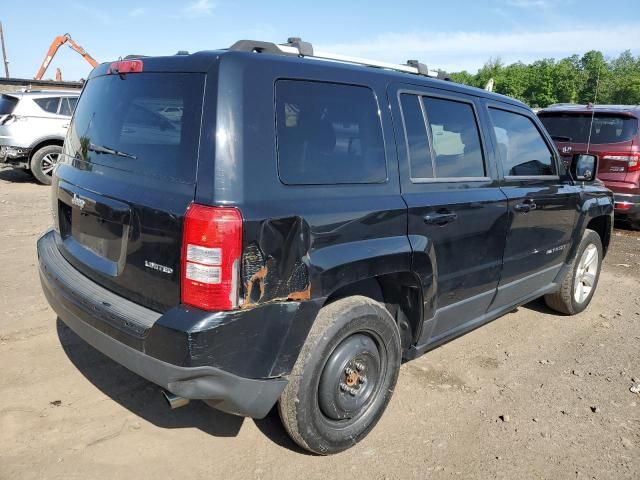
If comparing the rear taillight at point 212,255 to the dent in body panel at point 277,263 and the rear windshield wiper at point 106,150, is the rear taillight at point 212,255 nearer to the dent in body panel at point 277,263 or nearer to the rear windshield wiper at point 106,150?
the dent in body panel at point 277,263

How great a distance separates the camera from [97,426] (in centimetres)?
283

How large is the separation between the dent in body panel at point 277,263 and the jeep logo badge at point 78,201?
108cm

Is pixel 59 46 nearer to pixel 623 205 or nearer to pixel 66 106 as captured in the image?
pixel 66 106

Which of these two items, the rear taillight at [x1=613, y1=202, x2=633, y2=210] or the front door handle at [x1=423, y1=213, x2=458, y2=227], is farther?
the rear taillight at [x1=613, y1=202, x2=633, y2=210]

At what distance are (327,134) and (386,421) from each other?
1.71 m

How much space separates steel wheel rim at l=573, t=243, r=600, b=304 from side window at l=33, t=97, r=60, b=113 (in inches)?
404

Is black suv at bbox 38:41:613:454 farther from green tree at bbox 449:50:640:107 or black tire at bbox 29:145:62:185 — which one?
green tree at bbox 449:50:640:107

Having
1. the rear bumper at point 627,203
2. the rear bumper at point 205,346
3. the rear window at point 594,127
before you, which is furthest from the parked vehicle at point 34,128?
the rear bumper at point 627,203

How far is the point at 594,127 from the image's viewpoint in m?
7.81

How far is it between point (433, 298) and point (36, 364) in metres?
2.57

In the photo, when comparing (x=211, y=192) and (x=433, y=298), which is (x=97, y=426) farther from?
(x=433, y=298)

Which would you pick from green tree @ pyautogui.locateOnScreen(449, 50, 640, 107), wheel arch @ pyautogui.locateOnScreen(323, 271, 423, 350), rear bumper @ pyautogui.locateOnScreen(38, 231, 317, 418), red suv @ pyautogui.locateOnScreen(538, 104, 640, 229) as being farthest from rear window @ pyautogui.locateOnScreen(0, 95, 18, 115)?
green tree @ pyautogui.locateOnScreen(449, 50, 640, 107)

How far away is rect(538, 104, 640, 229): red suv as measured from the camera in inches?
290

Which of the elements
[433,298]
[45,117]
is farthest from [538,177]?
[45,117]
